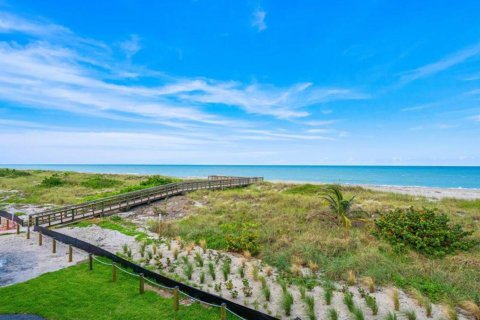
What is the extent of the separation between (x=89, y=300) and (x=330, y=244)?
32.3 ft

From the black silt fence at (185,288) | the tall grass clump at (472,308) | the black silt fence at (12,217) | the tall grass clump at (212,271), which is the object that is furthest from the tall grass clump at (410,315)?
the black silt fence at (12,217)

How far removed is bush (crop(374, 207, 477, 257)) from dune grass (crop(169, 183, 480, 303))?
0.39 m

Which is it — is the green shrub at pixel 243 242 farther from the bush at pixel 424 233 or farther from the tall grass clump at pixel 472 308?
the tall grass clump at pixel 472 308

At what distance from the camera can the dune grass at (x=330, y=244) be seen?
937cm

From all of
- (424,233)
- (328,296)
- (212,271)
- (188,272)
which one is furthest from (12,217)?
(424,233)

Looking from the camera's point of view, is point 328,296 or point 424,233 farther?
point 424,233

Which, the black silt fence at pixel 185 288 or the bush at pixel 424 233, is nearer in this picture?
the black silt fence at pixel 185 288

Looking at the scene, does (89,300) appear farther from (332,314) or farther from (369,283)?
(369,283)

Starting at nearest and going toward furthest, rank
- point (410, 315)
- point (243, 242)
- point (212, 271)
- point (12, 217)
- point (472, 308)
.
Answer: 1. point (410, 315)
2. point (472, 308)
3. point (212, 271)
4. point (243, 242)
5. point (12, 217)

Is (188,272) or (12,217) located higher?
(12,217)

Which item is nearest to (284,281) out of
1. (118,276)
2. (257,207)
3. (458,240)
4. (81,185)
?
(118,276)

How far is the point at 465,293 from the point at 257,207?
15.1m

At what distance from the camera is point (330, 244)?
12.7 m

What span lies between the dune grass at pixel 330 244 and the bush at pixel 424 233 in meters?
0.39
